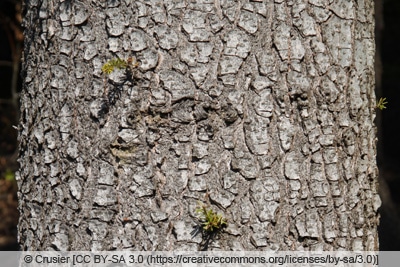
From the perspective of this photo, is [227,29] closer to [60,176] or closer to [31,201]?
[60,176]

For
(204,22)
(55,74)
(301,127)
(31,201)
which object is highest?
(204,22)

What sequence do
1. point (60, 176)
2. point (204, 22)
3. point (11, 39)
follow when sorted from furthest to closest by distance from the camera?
point (11, 39)
point (60, 176)
point (204, 22)

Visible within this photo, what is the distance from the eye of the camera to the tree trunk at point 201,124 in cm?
180

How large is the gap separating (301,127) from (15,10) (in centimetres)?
700

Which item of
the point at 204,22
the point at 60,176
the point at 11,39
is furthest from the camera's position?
the point at 11,39

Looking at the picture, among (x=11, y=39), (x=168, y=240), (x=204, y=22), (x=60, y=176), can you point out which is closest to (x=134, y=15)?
(x=204, y=22)

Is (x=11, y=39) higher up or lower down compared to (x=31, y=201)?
higher up

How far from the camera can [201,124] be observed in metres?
1.81

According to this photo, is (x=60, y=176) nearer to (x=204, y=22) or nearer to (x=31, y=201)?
(x=31, y=201)

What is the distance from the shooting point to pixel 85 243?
1.87 metres

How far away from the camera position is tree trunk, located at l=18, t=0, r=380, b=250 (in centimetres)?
180

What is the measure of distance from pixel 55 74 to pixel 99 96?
191mm

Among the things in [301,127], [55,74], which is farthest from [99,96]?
[301,127]

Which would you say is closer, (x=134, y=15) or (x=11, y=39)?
(x=134, y=15)
